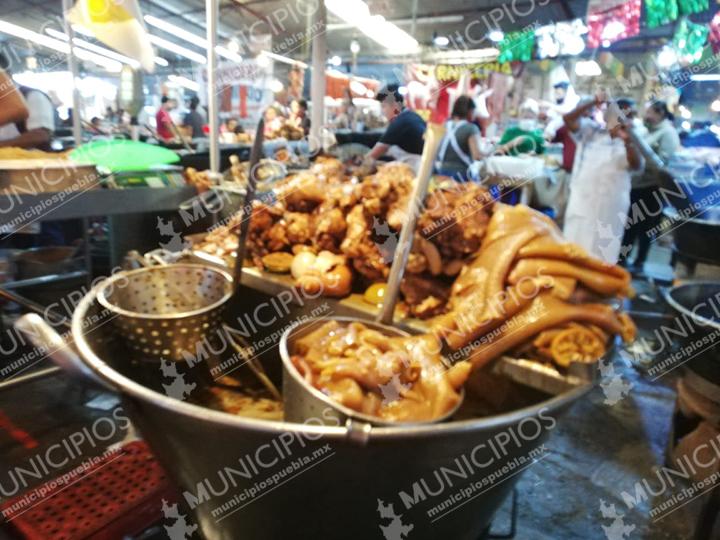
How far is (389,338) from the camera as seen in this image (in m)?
1.35

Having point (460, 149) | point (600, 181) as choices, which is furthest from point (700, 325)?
point (460, 149)

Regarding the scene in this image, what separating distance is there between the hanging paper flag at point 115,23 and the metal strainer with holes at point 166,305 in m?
1.93

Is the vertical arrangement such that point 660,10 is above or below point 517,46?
above

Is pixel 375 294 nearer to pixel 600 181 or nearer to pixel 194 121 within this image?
pixel 600 181

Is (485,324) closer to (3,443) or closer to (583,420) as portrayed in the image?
(583,420)

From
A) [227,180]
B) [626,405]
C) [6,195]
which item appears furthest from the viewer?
[626,405]

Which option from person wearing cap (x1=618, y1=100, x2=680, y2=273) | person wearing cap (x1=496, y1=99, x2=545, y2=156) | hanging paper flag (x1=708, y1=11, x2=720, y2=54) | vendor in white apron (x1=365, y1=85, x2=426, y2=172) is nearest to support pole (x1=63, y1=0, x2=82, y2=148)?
vendor in white apron (x1=365, y1=85, x2=426, y2=172)

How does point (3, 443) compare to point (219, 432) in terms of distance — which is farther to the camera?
point (3, 443)

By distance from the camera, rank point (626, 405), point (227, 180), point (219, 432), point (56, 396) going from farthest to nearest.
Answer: point (626, 405), point (56, 396), point (227, 180), point (219, 432)

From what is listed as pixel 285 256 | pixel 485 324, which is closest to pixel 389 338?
pixel 485 324

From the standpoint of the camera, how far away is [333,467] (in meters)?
0.89

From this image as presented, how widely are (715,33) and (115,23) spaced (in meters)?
10.8

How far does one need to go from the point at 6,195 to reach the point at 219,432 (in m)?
2.58

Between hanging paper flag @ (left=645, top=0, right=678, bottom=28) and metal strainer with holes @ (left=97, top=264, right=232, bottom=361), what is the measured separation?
9656 millimetres
